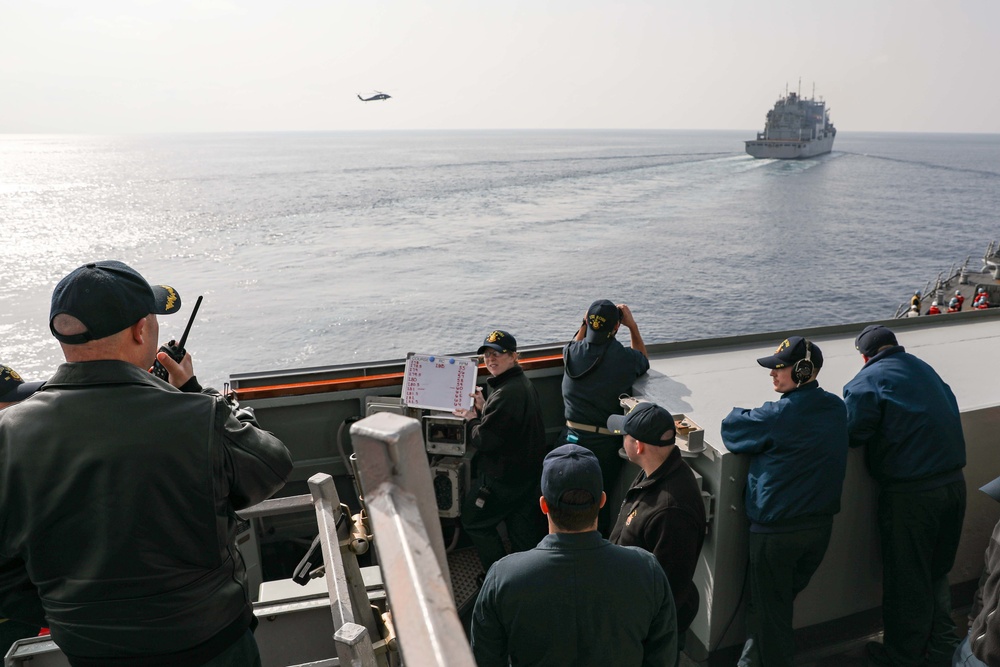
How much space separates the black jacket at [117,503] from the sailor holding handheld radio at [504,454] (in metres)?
2.40

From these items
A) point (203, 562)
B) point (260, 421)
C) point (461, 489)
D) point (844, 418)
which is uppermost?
point (203, 562)

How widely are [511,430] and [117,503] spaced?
261 centimetres

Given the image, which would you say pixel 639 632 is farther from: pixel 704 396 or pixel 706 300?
pixel 706 300

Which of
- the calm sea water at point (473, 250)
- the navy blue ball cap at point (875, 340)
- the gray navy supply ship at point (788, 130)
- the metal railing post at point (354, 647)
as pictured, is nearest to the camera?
the metal railing post at point (354, 647)

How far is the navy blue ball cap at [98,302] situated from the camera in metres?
1.48

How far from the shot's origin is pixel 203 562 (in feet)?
4.99

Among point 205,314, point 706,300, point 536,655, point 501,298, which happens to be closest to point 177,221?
point 205,314

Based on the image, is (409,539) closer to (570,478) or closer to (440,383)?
(570,478)

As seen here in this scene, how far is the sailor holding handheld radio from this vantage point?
3875 mm

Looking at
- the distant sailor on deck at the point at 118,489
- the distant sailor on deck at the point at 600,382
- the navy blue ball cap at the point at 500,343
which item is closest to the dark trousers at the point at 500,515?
the distant sailor on deck at the point at 600,382

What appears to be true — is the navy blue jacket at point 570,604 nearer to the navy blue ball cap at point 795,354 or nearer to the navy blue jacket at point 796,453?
the navy blue jacket at point 796,453

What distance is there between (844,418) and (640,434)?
96 cm

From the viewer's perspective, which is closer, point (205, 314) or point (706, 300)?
point (205, 314)

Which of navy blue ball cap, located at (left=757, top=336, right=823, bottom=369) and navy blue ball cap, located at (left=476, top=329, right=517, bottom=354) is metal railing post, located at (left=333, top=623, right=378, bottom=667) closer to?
navy blue ball cap, located at (left=757, top=336, right=823, bottom=369)
